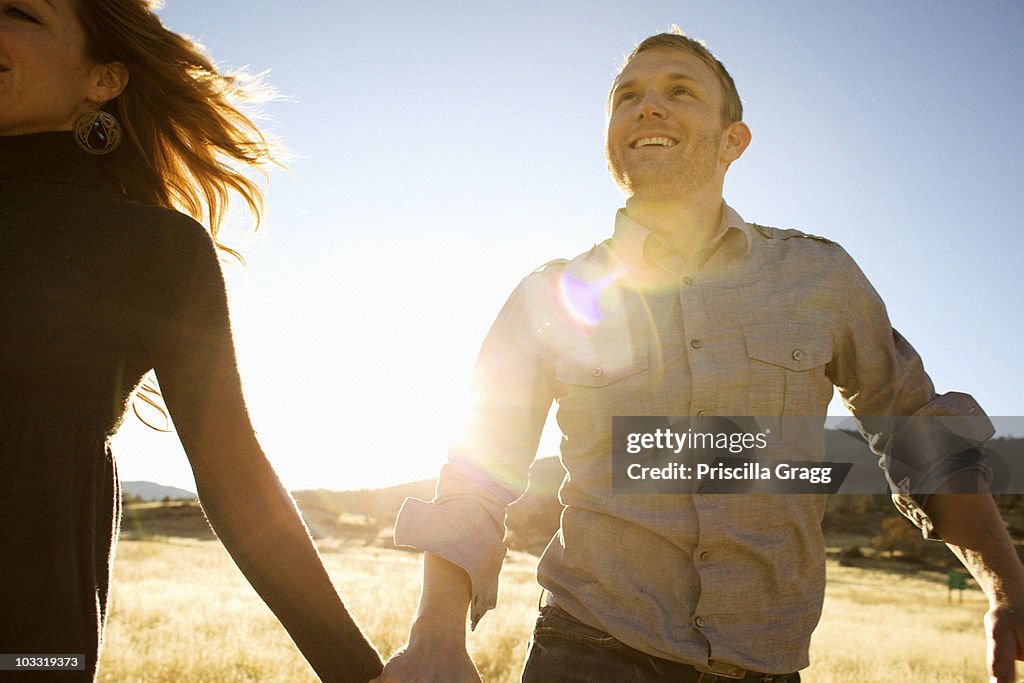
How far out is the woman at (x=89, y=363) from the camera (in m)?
1.66

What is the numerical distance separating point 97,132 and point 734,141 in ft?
8.18

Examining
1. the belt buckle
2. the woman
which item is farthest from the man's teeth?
the belt buckle

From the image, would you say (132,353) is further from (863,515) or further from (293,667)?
(863,515)

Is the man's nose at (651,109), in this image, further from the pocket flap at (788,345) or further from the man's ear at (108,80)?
the man's ear at (108,80)

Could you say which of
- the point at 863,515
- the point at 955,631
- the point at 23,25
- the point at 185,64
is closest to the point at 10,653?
the point at 23,25

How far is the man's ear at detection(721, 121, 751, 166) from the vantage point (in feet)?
11.0

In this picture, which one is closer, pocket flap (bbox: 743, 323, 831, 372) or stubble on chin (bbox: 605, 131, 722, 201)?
pocket flap (bbox: 743, 323, 831, 372)

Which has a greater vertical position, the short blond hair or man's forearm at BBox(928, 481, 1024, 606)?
the short blond hair

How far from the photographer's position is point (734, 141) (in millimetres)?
3408

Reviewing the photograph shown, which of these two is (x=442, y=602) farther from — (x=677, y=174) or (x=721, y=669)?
(x=677, y=174)

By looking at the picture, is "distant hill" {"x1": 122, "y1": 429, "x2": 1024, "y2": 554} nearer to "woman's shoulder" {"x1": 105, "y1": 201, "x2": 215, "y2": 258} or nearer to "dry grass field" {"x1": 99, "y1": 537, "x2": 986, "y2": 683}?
"dry grass field" {"x1": 99, "y1": 537, "x2": 986, "y2": 683}

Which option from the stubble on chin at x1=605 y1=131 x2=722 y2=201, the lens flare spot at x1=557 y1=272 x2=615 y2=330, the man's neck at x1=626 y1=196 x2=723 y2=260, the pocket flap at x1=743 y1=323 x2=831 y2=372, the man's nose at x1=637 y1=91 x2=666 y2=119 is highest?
the man's nose at x1=637 y1=91 x2=666 y2=119

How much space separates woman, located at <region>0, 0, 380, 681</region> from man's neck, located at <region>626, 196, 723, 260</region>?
178cm

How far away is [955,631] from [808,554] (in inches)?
871
